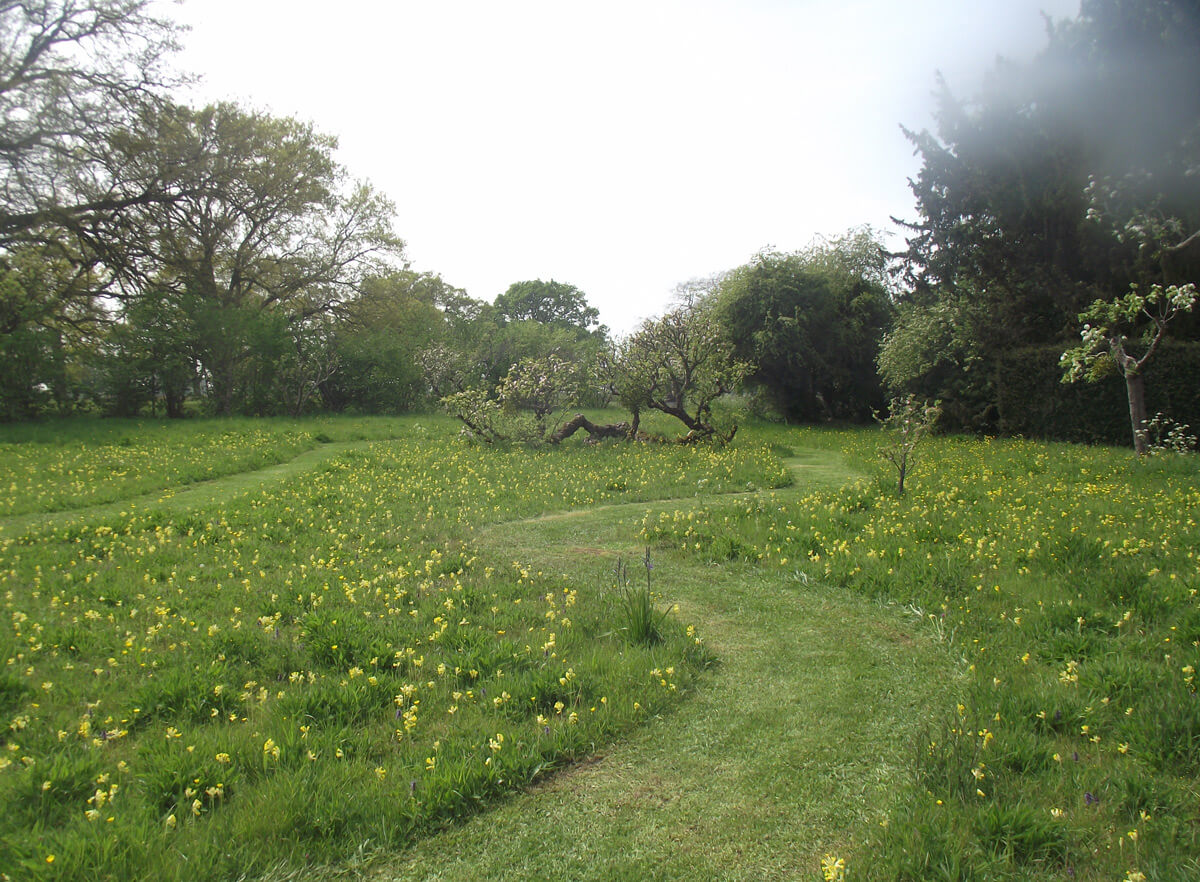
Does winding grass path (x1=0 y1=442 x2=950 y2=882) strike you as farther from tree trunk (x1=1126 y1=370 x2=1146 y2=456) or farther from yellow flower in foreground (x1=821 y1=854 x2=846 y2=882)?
tree trunk (x1=1126 y1=370 x2=1146 y2=456)

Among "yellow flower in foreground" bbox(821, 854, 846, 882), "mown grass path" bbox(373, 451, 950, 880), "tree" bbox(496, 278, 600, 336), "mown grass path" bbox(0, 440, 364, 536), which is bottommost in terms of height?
"mown grass path" bbox(373, 451, 950, 880)

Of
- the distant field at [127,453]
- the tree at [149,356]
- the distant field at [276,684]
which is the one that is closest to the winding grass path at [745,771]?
the distant field at [276,684]

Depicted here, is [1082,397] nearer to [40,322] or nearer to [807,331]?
[807,331]

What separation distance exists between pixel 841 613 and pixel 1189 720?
2.51 metres

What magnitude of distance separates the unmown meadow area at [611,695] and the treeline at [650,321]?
10351 millimetres

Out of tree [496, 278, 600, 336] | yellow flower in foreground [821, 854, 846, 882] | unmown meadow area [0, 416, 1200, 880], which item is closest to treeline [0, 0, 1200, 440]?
unmown meadow area [0, 416, 1200, 880]

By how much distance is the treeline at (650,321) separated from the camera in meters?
15.8

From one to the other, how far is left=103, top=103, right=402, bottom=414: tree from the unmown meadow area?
64.6ft

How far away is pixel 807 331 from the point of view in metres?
25.9

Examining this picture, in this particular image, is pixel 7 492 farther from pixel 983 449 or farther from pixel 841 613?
pixel 983 449

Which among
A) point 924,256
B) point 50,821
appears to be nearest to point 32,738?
point 50,821

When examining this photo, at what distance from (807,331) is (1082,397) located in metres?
10.4

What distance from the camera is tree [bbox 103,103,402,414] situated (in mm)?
24469

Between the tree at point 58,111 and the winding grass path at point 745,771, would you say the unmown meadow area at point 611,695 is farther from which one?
the tree at point 58,111
